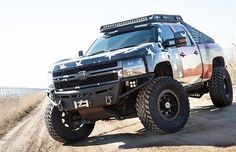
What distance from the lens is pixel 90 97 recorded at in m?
7.38

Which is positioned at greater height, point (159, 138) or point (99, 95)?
point (99, 95)

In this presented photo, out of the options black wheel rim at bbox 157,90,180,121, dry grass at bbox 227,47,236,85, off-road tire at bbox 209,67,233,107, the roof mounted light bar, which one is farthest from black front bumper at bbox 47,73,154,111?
dry grass at bbox 227,47,236,85

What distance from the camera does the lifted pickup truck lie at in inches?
287

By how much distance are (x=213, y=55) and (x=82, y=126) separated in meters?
3.68

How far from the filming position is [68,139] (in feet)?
27.7

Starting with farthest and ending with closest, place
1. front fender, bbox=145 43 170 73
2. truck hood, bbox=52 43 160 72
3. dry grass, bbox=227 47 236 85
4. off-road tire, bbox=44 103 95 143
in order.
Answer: dry grass, bbox=227 47 236 85 < off-road tire, bbox=44 103 95 143 < front fender, bbox=145 43 170 73 < truck hood, bbox=52 43 160 72

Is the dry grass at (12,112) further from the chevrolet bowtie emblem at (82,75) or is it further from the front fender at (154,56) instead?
the front fender at (154,56)

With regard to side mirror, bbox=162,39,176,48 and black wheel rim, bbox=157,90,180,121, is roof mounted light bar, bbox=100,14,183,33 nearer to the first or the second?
side mirror, bbox=162,39,176,48

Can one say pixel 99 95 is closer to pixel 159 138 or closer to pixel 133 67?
pixel 133 67

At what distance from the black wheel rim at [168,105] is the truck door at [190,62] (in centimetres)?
96

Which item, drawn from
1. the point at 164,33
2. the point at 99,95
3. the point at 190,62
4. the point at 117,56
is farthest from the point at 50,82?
the point at 190,62

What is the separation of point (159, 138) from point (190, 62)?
7.53ft

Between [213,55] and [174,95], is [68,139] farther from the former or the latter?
[213,55]

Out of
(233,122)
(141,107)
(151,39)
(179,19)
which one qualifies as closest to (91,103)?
(141,107)
